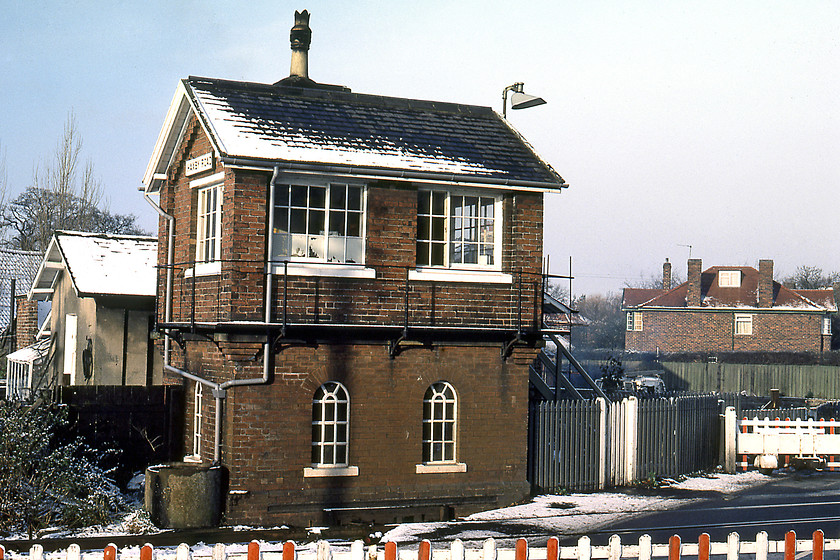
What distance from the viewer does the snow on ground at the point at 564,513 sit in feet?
44.4

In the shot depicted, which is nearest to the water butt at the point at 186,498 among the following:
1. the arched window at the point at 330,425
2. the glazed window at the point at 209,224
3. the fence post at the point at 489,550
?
the arched window at the point at 330,425

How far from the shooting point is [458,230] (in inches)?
643

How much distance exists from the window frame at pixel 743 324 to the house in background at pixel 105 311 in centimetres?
4190

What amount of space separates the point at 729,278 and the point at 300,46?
45.7 m

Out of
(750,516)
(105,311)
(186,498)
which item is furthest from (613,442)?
(105,311)

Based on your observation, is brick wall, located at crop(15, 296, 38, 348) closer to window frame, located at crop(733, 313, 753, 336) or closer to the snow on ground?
the snow on ground

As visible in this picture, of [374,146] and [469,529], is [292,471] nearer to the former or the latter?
[469,529]

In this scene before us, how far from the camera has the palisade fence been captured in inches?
674

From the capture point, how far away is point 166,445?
16781mm

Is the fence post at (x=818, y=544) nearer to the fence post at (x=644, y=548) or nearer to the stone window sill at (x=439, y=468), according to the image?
the fence post at (x=644, y=548)

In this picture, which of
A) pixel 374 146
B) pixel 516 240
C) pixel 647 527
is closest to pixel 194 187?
pixel 374 146

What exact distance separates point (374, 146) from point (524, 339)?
407 cm

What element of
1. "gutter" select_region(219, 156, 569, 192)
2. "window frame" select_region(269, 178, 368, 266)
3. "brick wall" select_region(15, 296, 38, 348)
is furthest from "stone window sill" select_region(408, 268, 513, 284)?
"brick wall" select_region(15, 296, 38, 348)

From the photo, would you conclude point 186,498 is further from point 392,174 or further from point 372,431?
point 392,174
